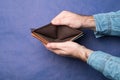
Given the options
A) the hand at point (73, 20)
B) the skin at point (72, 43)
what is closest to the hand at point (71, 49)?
the skin at point (72, 43)

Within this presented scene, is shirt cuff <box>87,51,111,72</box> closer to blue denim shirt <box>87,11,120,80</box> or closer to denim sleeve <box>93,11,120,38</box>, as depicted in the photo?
blue denim shirt <box>87,11,120,80</box>

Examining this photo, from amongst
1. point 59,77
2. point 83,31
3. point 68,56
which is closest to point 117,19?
point 83,31

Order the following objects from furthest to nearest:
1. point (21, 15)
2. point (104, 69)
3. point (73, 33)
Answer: point (21, 15) → point (73, 33) → point (104, 69)

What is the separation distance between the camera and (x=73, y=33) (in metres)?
1.22

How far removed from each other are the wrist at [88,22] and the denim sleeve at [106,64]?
0.56ft

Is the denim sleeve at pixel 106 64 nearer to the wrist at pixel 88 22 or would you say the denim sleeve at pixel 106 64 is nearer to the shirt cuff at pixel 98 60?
the shirt cuff at pixel 98 60

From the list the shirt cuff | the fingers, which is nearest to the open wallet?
the fingers

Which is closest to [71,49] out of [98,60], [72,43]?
[72,43]

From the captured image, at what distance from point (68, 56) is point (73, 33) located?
0.38ft

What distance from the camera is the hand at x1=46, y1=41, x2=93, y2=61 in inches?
46.9

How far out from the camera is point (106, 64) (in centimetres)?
111

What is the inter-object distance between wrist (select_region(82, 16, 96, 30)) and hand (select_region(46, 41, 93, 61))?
123mm

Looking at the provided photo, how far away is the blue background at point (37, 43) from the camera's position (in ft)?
4.25

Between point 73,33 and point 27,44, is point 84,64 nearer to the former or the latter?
point 73,33
